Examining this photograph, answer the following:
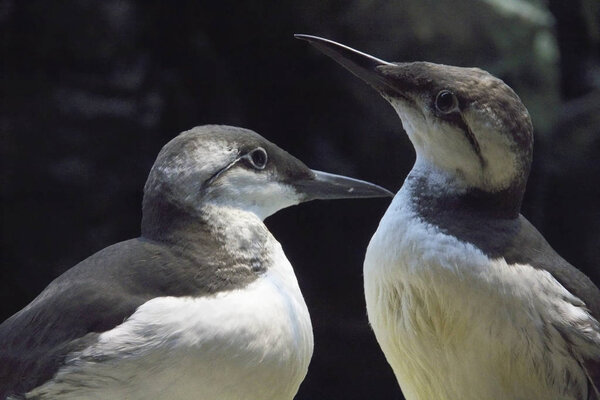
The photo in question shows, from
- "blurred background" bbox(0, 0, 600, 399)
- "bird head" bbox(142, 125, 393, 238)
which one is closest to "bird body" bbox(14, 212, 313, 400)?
"bird head" bbox(142, 125, 393, 238)

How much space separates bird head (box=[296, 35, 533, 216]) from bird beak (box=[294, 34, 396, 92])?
0.03 meters

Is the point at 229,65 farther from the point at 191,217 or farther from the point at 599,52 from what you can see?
the point at 191,217

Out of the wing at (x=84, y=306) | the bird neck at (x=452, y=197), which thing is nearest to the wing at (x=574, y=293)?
the bird neck at (x=452, y=197)

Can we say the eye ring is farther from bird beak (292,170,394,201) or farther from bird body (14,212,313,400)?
bird body (14,212,313,400)

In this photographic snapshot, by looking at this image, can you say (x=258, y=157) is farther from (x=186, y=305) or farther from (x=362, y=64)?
(x=186, y=305)

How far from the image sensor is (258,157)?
3.47 meters

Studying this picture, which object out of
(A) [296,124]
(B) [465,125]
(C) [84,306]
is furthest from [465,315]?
(A) [296,124]

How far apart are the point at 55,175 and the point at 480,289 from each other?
10.2 feet

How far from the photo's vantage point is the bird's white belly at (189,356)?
300 cm

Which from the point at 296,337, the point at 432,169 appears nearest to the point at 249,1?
the point at 432,169

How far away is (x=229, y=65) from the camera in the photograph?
595cm

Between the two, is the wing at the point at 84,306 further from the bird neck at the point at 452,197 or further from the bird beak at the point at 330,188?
the bird neck at the point at 452,197

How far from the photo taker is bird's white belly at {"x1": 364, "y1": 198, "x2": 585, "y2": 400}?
11.0ft

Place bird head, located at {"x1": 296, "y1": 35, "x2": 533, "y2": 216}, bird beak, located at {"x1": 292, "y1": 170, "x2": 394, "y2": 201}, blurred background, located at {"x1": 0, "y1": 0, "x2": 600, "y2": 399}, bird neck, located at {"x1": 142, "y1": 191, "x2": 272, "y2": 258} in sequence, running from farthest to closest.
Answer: blurred background, located at {"x1": 0, "y1": 0, "x2": 600, "y2": 399} < bird beak, located at {"x1": 292, "y1": 170, "x2": 394, "y2": 201} < bird head, located at {"x1": 296, "y1": 35, "x2": 533, "y2": 216} < bird neck, located at {"x1": 142, "y1": 191, "x2": 272, "y2": 258}
